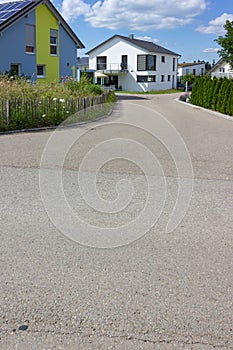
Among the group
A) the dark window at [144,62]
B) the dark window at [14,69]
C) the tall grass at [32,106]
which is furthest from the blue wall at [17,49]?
the dark window at [144,62]

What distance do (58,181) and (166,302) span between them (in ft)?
11.9

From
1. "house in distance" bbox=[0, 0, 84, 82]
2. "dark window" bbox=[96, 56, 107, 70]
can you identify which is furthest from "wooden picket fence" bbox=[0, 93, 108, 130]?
"dark window" bbox=[96, 56, 107, 70]

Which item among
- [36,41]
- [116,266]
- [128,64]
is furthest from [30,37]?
[128,64]

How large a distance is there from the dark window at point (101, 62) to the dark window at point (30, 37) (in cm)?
2727

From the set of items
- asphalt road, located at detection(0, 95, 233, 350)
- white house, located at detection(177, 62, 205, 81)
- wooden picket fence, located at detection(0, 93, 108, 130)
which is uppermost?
white house, located at detection(177, 62, 205, 81)

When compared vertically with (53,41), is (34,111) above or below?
below

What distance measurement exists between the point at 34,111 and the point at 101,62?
43.1m

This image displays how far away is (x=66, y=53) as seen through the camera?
93.8 feet

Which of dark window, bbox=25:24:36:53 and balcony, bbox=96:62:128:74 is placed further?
balcony, bbox=96:62:128:74

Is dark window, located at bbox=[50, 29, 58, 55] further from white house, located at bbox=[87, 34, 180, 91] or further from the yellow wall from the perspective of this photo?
white house, located at bbox=[87, 34, 180, 91]

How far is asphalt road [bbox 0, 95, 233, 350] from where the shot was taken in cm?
250

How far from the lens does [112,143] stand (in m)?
9.68

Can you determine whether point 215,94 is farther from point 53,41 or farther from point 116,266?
point 116,266

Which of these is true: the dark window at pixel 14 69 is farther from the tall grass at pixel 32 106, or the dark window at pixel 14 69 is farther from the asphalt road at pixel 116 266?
the asphalt road at pixel 116 266
